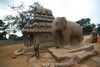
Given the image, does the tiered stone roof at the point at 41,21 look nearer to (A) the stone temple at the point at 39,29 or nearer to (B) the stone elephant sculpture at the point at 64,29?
(A) the stone temple at the point at 39,29

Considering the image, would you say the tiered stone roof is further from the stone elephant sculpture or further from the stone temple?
the stone elephant sculpture

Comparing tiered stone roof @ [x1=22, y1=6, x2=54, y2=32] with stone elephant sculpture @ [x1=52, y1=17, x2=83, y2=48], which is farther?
tiered stone roof @ [x1=22, y1=6, x2=54, y2=32]

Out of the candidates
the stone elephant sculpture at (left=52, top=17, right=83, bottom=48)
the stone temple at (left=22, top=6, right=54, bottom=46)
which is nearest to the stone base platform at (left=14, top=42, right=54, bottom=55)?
the stone temple at (left=22, top=6, right=54, bottom=46)

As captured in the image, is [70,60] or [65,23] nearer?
[70,60]

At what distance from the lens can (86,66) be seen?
2.12 metres

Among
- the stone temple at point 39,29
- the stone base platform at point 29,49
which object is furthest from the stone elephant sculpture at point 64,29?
the stone temple at point 39,29

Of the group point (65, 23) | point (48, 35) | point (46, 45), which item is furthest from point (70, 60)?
point (48, 35)

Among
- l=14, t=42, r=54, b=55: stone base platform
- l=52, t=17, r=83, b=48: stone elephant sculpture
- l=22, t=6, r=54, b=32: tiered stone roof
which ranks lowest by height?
l=14, t=42, r=54, b=55: stone base platform

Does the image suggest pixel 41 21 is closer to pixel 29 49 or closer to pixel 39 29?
pixel 39 29

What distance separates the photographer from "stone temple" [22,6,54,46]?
626 cm

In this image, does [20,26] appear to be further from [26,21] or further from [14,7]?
[14,7]

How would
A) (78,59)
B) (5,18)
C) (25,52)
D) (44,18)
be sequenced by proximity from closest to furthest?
(78,59) → (25,52) → (44,18) → (5,18)

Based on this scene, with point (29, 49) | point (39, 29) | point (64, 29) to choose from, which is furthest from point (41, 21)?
point (64, 29)

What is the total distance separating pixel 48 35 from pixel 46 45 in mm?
1276
